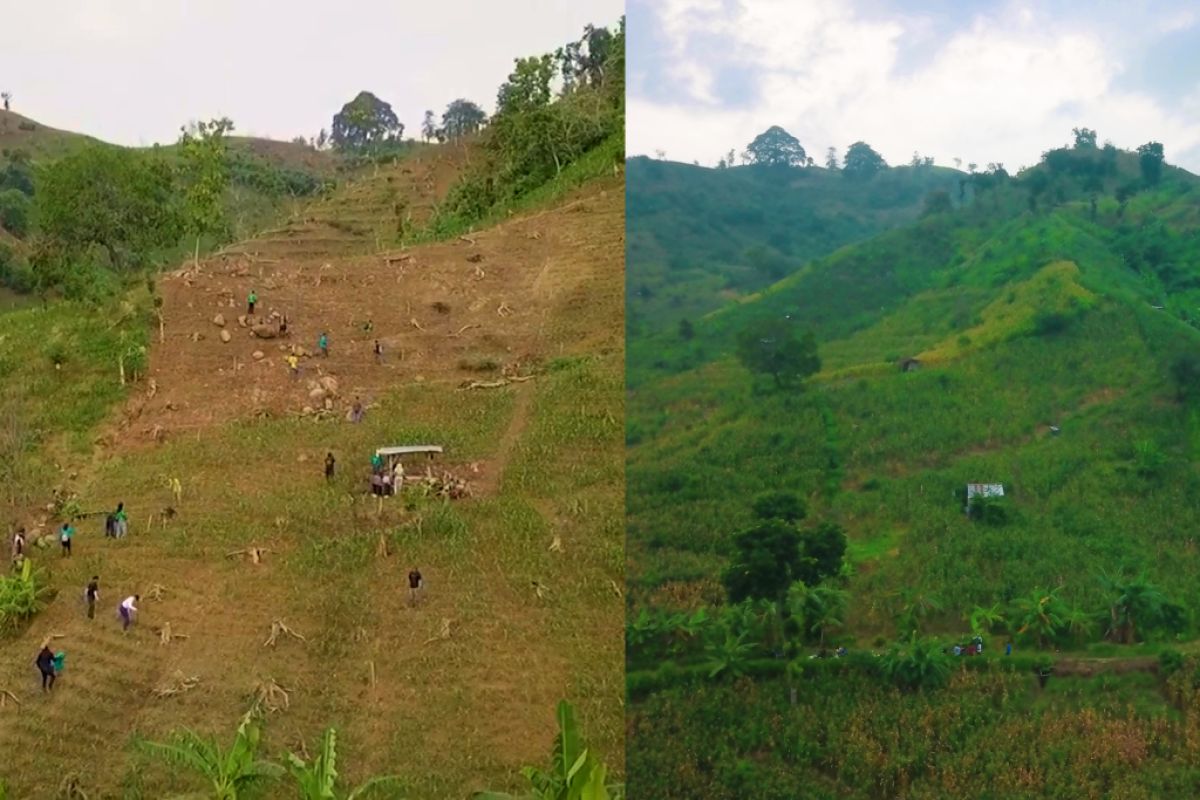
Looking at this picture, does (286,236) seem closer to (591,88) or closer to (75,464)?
(591,88)

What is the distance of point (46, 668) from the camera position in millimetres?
8250

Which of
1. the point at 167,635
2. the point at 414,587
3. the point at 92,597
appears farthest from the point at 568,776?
the point at 92,597

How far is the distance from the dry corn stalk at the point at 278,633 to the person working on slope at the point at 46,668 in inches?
65.1

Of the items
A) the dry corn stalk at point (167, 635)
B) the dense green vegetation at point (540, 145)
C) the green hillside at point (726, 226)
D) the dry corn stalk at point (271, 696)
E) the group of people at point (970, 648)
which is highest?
the dense green vegetation at point (540, 145)

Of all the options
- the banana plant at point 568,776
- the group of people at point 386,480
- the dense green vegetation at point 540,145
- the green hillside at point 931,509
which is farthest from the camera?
the dense green vegetation at point 540,145

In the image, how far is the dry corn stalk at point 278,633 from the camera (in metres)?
8.73

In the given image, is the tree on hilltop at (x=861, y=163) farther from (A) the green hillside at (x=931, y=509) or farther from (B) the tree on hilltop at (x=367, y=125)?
(B) the tree on hilltop at (x=367, y=125)

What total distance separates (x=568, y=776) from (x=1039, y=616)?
5591 millimetres

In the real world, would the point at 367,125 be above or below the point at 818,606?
above

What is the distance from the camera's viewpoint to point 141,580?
973cm

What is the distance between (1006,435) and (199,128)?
53.2 feet

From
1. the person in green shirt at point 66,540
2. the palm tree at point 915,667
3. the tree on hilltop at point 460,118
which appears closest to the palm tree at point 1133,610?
the palm tree at point 915,667

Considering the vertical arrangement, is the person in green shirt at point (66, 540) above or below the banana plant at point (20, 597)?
above

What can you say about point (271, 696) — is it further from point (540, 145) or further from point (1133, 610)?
point (540, 145)
